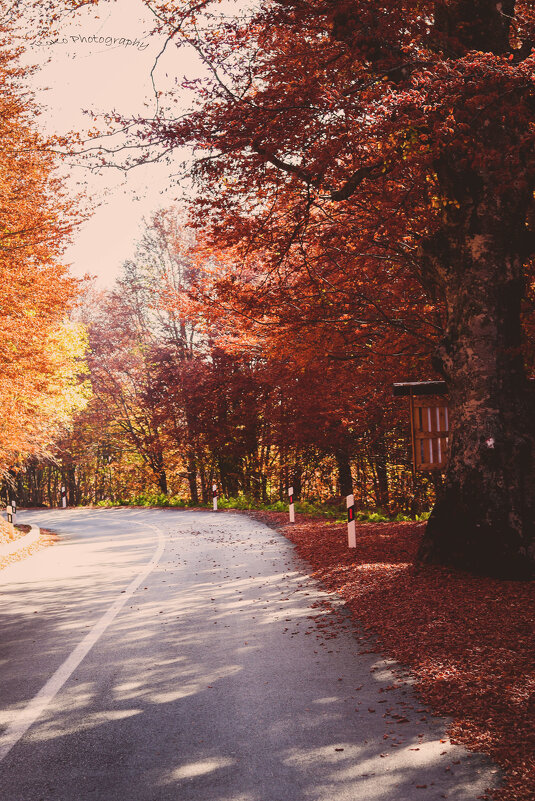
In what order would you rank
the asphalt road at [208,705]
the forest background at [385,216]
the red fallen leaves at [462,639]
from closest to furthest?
the asphalt road at [208,705] → the red fallen leaves at [462,639] → the forest background at [385,216]

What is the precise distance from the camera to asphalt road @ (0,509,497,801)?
3467mm

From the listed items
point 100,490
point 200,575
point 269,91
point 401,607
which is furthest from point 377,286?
point 100,490

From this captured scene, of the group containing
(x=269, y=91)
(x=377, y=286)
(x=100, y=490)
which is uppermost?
(x=269, y=91)

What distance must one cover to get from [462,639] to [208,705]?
7.94 ft

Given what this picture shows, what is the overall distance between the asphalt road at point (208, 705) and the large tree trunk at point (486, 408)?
1947mm

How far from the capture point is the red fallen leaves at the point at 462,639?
3852 millimetres

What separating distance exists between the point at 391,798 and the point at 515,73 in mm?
5906

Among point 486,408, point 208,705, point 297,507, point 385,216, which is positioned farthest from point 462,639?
point 297,507

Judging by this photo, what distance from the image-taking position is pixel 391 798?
3.26 m

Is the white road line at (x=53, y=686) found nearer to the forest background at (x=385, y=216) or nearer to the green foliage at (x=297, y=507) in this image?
the forest background at (x=385, y=216)

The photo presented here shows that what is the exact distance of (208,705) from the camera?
15.1 ft

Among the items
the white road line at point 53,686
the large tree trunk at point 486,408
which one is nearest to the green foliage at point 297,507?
the large tree trunk at point 486,408

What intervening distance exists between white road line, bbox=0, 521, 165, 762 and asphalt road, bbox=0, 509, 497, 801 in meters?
0.02

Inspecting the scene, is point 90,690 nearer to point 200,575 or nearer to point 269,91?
point 200,575
